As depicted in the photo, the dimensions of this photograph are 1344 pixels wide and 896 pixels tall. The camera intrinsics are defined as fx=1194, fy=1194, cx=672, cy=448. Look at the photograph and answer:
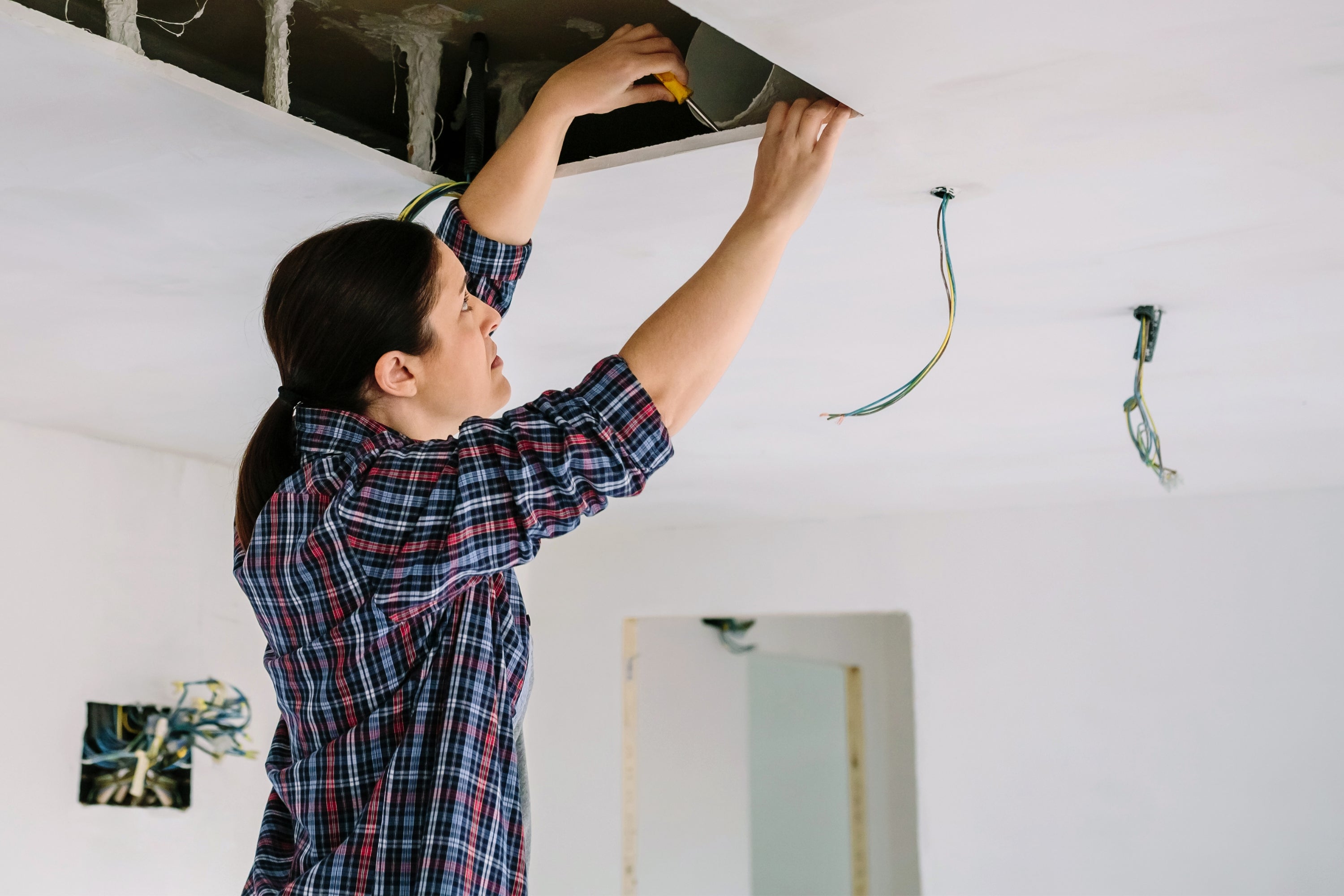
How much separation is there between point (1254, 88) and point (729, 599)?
2997mm

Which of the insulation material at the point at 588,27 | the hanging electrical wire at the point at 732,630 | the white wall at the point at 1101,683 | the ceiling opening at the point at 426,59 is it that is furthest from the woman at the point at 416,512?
the hanging electrical wire at the point at 732,630

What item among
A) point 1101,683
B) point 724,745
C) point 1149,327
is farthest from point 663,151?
point 724,745

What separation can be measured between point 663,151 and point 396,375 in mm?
450

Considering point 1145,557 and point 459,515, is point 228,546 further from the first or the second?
point 1145,557

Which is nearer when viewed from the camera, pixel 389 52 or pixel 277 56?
pixel 277 56

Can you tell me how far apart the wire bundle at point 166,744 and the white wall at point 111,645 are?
3cm

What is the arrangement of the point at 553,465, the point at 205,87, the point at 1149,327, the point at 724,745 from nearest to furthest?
the point at 553,465 < the point at 205,87 < the point at 1149,327 < the point at 724,745

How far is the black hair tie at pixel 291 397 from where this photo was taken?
1.22 metres

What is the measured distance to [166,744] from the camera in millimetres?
3002

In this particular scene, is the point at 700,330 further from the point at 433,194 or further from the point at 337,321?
the point at 433,194

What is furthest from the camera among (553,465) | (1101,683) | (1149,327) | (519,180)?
(1101,683)

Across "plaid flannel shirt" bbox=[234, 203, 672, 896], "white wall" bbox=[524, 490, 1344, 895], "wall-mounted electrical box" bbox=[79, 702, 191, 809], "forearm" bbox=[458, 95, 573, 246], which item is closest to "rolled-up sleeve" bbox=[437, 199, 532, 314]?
"forearm" bbox=[458, 95, 573, 246]

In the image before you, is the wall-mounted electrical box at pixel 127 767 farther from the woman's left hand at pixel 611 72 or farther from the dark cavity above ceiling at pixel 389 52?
the woman's left hand at pixel 611 72

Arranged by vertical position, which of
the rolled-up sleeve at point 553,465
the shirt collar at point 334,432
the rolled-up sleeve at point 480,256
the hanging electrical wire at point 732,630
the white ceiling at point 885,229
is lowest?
the rolled-up sleeve at point 553,465
